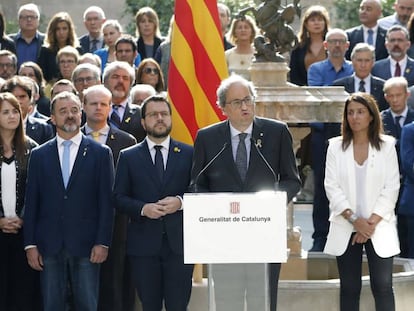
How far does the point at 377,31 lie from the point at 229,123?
5758 millimetres

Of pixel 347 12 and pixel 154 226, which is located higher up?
pixel 347 12

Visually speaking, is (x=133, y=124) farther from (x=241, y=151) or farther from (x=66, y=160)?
(x=241, y=151)

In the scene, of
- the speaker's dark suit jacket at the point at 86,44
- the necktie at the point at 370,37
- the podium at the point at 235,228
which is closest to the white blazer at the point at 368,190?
the podium at the point at 235,228

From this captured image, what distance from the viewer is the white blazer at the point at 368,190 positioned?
391 inches

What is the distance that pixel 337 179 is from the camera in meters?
10.1

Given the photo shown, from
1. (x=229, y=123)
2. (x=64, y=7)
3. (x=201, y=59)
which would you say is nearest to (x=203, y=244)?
(x=229, y=123)

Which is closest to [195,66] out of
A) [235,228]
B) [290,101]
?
[290,101]

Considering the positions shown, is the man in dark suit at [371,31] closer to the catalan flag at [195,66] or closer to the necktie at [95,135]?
the catalan flag at [195,66]

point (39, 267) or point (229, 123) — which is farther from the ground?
point (229, 123)

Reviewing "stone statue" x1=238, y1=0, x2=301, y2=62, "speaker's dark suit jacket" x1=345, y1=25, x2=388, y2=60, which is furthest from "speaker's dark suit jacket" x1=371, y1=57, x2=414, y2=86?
"stone statue" x1=238, y1=0, x2=301, y2=62

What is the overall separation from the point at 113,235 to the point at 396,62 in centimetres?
448

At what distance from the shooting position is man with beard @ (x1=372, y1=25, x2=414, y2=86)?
13453 mm

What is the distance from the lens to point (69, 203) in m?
9.77

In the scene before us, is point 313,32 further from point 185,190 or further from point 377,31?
point 185,190
